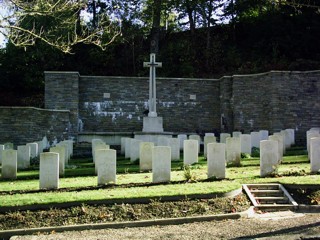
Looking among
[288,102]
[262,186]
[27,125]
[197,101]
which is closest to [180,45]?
[197,101]

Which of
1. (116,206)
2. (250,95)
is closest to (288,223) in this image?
(116,206)

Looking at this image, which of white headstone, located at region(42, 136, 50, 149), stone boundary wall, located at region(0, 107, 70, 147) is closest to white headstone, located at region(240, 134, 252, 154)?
white headstone, located at region(42, 136, 50, 149)

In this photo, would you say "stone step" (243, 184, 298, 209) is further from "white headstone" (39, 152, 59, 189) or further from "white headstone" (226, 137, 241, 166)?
"white headstone" (39, 152, 59, 189)

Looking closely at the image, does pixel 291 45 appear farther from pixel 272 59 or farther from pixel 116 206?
pixel 116 206

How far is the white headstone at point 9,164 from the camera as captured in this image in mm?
10477

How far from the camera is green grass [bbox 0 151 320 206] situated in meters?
7.85

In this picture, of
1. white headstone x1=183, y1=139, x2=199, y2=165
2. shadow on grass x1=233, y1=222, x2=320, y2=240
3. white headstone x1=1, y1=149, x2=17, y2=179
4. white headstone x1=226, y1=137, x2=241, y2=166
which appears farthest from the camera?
white headstone x1=183, y1=139, x2=199, y2=165

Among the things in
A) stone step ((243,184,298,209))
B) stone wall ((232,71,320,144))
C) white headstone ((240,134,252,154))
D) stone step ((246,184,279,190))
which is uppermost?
stone wall ((232,71,320,144))

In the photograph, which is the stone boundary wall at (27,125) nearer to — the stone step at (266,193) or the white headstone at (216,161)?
the white headstone at (216,161)

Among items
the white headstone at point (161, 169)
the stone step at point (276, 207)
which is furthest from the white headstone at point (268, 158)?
the white headstone at point (161, 169)

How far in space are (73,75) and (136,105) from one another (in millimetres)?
3746

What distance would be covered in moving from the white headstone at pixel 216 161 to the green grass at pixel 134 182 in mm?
226

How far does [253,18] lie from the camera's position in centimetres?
2948

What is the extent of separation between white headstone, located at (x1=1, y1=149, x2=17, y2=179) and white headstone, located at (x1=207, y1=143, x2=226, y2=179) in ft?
15.9
